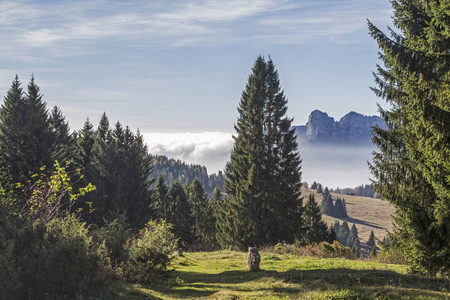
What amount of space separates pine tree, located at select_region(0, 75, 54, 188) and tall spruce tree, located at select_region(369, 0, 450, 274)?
2677cm

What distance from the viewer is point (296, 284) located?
41.2 feet

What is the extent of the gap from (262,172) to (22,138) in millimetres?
23816

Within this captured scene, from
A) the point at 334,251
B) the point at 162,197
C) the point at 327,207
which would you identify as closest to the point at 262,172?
the point at 334,251

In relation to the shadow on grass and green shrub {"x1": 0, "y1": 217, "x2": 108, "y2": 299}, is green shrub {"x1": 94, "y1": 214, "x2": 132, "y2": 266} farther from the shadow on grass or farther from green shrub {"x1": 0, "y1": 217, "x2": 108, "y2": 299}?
green shrub {"x1": 0, "y1": 217, "x2": 108, "y2": 299}

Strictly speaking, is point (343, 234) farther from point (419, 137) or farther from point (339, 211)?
point (419, 137)

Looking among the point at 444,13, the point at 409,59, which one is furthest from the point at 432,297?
the point at 444,13

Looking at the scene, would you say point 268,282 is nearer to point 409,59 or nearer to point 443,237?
point 443,237

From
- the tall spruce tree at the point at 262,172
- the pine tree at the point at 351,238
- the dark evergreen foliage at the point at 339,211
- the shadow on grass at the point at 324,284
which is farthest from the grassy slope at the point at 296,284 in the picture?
the dark evergreen foliage at the point at 339,211

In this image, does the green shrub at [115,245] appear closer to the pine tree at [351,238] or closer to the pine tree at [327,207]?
the pine tree at [351,238]

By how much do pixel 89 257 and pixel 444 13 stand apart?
49.3ft

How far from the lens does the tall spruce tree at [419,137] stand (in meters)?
11.9

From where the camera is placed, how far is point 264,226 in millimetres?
36875

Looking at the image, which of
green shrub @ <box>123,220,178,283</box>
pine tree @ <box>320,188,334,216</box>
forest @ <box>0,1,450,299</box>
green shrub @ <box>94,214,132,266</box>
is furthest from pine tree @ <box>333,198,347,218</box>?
green shrub @ <box>94,214,132,266</box>

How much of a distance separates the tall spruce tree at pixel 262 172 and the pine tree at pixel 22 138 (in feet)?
63.0
